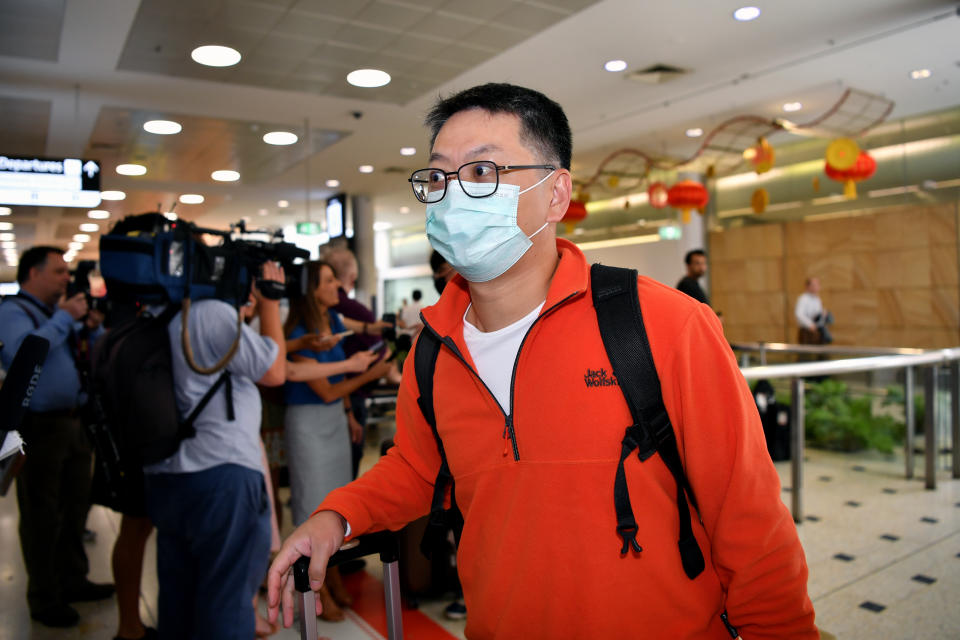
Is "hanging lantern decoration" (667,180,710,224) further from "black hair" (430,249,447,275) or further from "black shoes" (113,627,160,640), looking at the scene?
"black shoes" (113,627,160,640)

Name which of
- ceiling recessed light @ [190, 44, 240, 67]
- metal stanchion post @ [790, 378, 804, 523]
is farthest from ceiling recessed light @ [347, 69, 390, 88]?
metal stanchion post @ [790, 378, 804, 523]

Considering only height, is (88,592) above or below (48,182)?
below

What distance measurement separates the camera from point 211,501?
232cm

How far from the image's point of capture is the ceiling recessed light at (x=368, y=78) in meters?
6.85

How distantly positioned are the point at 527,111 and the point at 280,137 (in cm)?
881

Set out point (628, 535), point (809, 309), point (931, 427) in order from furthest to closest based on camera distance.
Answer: point (809, 309)
point (931, 427)
point (628, 535)

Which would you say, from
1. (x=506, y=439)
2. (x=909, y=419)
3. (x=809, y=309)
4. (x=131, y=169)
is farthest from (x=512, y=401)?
(x=131, y=169)

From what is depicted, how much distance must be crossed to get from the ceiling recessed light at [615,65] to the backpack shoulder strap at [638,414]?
21.6ft

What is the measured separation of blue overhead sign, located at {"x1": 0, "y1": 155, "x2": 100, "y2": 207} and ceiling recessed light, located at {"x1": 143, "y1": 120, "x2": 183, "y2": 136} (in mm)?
2160

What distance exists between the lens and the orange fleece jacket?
41.8 inches

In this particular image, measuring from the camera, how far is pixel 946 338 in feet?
33.2

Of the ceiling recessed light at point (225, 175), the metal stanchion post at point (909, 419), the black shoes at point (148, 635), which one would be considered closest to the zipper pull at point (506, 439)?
the black shoes at point (148, 635)

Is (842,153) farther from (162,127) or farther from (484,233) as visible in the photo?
(162,127)

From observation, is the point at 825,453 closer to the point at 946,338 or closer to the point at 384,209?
the point at 946,338
